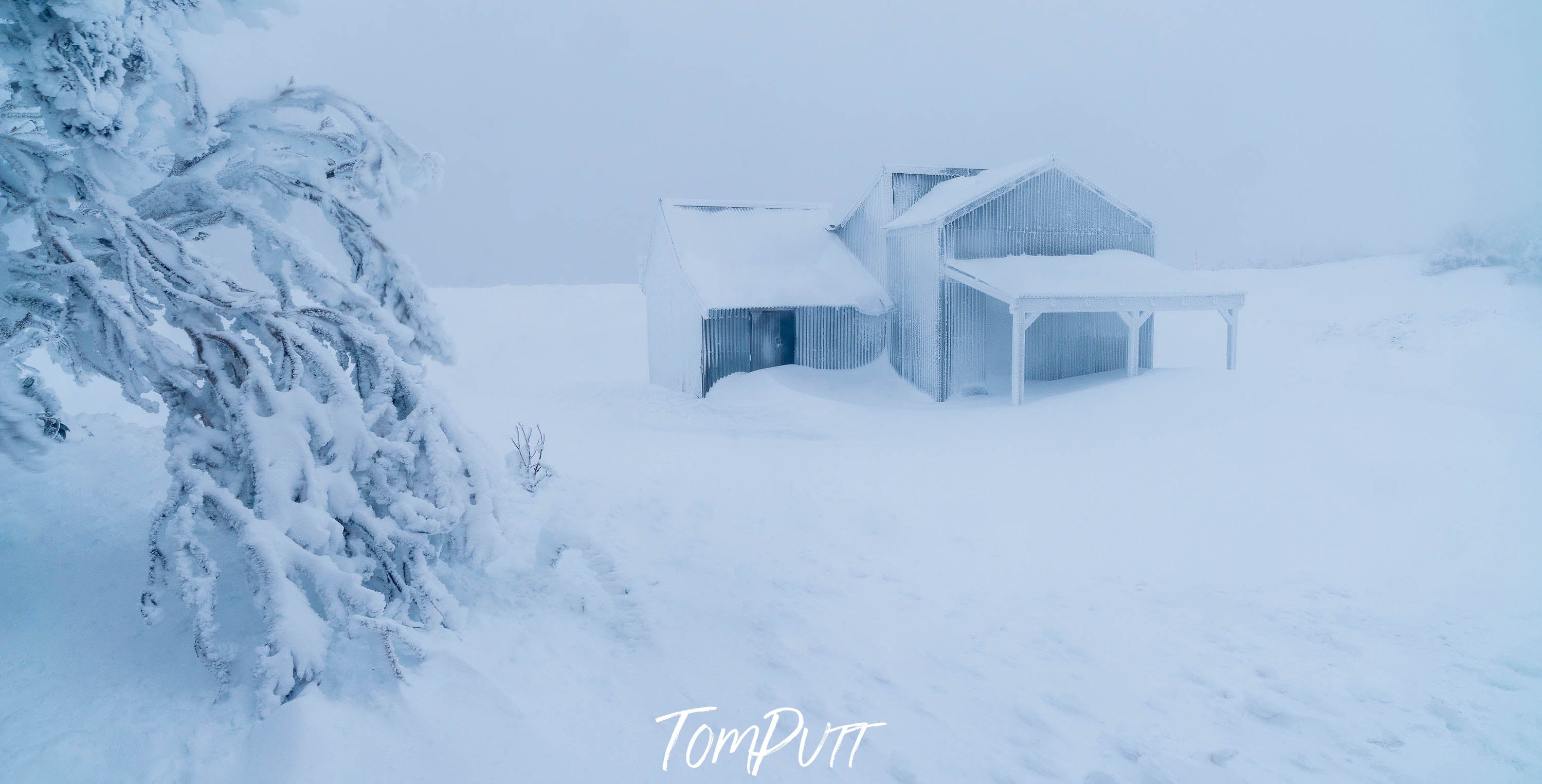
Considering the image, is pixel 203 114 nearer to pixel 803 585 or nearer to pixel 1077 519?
pixel 803 585

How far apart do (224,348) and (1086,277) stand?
14.9 m

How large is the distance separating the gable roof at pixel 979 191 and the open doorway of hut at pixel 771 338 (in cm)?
341

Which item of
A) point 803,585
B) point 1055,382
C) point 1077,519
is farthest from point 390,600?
point 1055,382

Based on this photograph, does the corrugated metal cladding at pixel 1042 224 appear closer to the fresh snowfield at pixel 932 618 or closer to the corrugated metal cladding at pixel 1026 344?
the corrugated metal cladding at pixel 1026 344

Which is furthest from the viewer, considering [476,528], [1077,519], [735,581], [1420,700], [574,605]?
[1077,519]

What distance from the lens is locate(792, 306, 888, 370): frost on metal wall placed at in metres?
17.6

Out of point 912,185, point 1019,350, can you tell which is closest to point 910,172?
point 912,185

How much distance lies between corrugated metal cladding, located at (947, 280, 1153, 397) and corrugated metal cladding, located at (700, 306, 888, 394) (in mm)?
2404

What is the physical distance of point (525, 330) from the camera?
3356cm

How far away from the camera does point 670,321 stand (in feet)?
64.4

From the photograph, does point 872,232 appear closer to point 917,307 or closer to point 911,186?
point 911,186

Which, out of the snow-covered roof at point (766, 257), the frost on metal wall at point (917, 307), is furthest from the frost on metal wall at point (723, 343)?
the frost on metal wall at point (917, 307)

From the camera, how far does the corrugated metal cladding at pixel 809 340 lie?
56.7ft

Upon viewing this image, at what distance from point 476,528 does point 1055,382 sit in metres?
14.6
